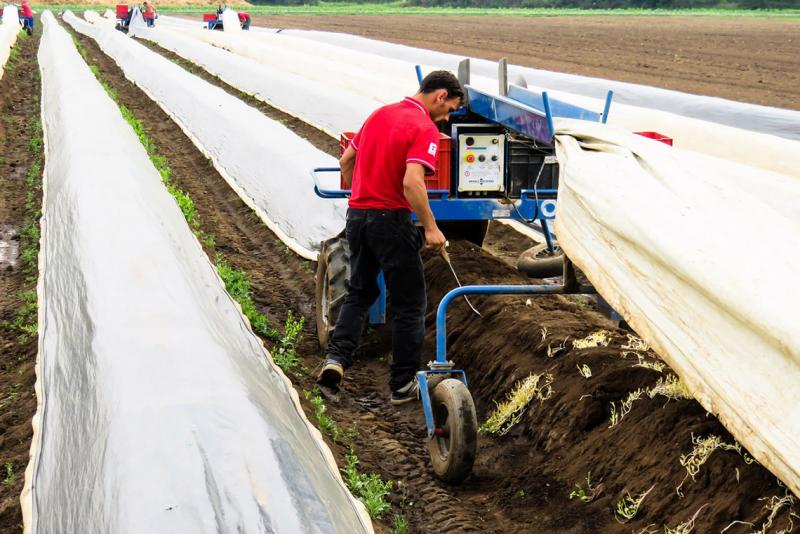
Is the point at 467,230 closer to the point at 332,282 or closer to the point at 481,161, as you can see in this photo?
the point at 481,161

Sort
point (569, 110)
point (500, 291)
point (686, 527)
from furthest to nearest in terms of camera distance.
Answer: point (569, 110), point (500, 291), point (686, 527)

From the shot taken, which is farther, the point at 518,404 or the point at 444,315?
the point at 518,404

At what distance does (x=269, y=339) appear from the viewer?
5.99 metres

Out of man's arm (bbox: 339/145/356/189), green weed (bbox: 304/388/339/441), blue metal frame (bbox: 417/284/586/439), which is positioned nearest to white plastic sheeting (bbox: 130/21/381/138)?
man's arm (bbox: 339/145/356/189)

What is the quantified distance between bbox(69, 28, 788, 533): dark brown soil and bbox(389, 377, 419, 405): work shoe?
0.12 metres

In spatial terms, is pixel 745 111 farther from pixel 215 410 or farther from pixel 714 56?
pixel 714 56

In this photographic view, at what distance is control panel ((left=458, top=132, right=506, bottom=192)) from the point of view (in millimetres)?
5527

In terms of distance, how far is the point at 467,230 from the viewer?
7266 mm

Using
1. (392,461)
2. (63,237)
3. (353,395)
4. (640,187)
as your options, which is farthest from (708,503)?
(63,237)

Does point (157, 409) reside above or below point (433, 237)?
below

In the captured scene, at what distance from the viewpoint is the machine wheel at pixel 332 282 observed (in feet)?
18.6

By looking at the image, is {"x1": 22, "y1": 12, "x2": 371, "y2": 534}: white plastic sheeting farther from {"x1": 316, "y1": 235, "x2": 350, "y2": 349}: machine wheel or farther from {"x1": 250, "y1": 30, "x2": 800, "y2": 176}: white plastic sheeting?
{"x1": 250, "y1": 30, "x2": 800, "y2": 176}: white plastic sheeting

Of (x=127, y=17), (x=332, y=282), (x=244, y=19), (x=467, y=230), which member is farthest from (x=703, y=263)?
(x=127, y=17)

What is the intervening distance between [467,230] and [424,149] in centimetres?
285
